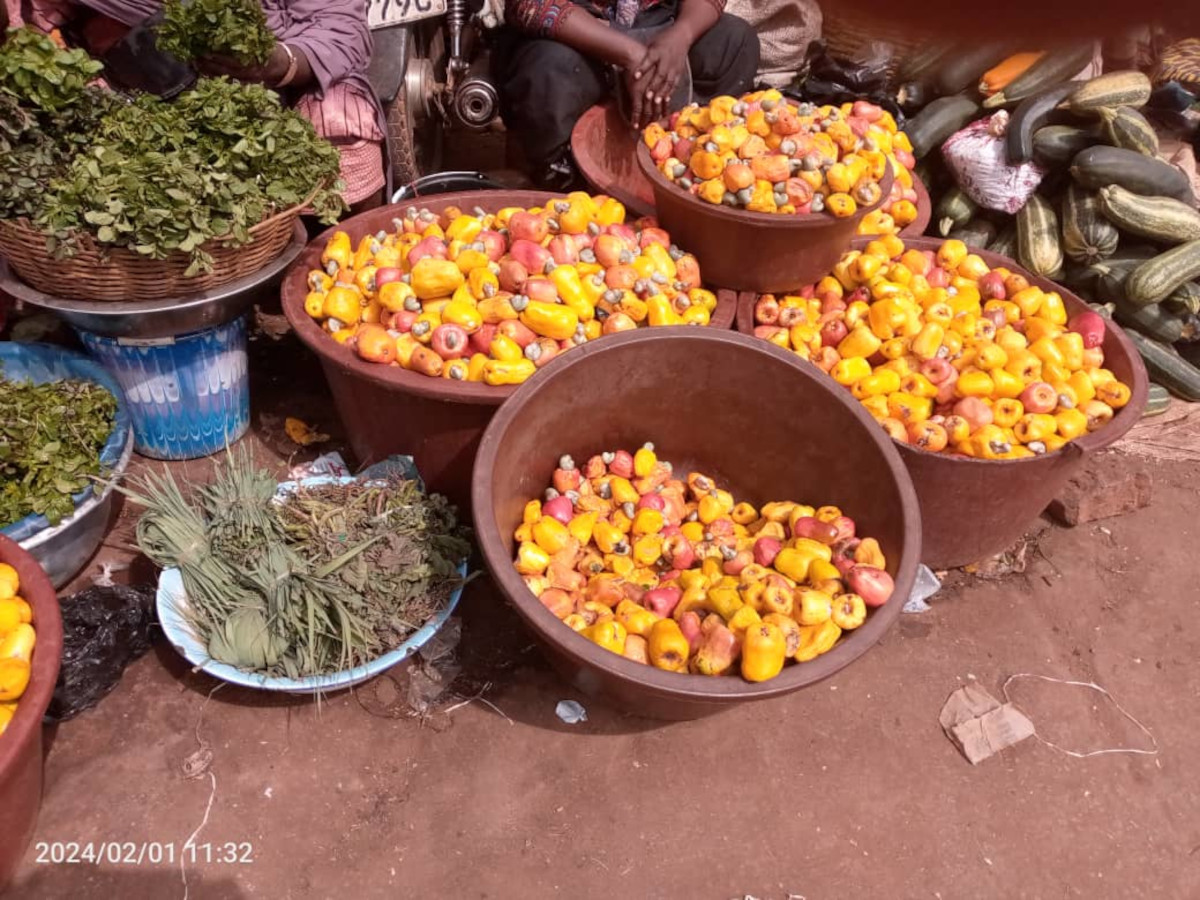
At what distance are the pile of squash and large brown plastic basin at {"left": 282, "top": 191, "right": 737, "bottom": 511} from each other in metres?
1.98

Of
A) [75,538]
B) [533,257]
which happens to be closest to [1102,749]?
[533,257]

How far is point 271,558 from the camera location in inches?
111

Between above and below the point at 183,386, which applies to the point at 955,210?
above

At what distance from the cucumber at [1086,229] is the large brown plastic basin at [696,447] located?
2260mm

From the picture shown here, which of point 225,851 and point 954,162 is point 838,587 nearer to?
point 225,851

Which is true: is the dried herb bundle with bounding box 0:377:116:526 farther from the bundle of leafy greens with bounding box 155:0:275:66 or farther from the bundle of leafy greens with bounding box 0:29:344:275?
the bundle of leafy greens with bounding box 155:0:275:66

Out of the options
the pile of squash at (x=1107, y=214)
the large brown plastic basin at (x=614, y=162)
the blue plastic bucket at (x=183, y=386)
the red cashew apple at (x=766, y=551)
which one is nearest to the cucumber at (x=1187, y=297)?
the pile of squash at (x=1107, y=214)

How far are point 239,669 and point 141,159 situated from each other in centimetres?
175

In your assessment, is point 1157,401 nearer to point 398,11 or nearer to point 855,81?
point 855,81

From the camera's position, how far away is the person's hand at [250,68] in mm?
3291

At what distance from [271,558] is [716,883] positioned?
1.71 m

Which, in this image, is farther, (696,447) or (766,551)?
(696,447)

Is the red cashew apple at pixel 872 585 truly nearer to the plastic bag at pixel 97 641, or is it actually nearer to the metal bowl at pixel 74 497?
the plastic bag at pixel 97 641

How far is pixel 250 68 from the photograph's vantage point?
3.38 m
